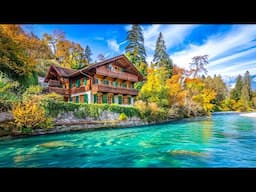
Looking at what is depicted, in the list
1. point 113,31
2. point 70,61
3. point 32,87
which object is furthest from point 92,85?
point 113,31

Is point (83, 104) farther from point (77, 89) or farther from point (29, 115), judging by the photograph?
point (29, 115)

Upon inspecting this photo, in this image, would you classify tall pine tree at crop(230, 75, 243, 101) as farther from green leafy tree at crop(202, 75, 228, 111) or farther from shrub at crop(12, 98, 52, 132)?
shrub at crop(12, 98, 52, 132)

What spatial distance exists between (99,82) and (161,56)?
2.54 meters

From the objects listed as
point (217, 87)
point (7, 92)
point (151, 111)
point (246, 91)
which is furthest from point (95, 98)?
point (246, 91)

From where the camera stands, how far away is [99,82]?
659cm

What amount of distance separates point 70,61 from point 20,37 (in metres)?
1.40

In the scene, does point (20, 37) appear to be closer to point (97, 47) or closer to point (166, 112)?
point (97, 47)

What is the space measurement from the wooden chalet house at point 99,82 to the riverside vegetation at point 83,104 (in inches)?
8.4

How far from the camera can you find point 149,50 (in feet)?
16.1

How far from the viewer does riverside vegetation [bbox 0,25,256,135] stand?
4363 millimetres

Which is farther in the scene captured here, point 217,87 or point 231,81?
point 217,87

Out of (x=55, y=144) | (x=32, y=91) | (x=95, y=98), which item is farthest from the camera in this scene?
(x=95, y=98)

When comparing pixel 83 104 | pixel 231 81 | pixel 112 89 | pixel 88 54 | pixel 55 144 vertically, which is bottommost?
pixel 55 144

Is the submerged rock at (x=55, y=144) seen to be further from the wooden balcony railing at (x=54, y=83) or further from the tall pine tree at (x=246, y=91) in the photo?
the tall pine tree at (x=246, y=91)
